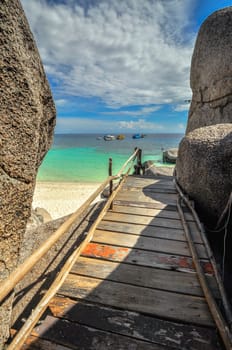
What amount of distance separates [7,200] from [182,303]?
2089 millimetres

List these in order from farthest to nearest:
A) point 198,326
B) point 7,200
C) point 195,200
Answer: point 195,200, point 198,326, point 7,200

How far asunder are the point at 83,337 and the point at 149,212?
9.33 feet

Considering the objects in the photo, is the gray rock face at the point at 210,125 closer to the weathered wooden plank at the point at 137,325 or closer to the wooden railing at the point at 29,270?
the weathered wooden plank at the point at 137,325

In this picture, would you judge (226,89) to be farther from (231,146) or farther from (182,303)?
(182,303)

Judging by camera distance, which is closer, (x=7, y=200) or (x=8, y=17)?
(x=8, y=17)

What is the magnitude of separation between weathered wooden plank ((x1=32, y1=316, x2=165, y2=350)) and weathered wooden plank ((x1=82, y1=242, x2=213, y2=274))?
1002 millimetres

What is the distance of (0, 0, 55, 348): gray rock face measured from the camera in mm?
1169

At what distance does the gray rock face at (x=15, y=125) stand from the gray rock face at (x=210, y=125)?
3302 mm

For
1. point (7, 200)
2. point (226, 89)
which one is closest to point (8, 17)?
point (7, 200)

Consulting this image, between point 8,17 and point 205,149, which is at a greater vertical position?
point 8,17

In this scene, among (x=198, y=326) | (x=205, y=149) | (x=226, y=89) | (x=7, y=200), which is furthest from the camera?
(x=226, y=89)

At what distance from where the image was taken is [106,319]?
76.9 inches

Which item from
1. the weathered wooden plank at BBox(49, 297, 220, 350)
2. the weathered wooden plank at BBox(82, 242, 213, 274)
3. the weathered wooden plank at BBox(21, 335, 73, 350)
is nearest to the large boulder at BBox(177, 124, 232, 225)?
the weathered wooden plank at BBox(82, 242, 213, 274)

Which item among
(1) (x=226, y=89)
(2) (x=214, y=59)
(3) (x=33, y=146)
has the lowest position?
(3) (x=33, y=146)
